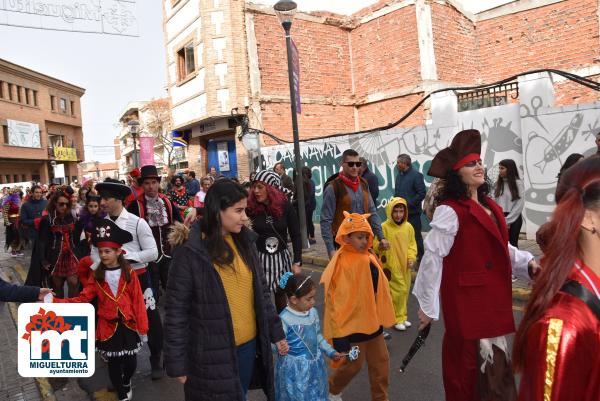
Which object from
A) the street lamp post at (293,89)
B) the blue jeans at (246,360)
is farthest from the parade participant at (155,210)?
the street lamp post at (293,89)

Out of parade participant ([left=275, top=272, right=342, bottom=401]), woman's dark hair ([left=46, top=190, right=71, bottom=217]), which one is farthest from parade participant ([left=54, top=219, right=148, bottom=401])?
woman's dark hair ([left=46, top=190, right=71, bottom=217])

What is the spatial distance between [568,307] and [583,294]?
0.06 meters

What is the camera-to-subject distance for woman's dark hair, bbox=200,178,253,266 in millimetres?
2766

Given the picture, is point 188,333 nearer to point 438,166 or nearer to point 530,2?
point 438,166

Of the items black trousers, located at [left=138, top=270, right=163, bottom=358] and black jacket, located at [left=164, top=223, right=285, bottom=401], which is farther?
black trousers, located at [left=138, top=270, right=163, bottom=358]

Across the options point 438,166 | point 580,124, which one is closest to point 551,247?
point 438,166

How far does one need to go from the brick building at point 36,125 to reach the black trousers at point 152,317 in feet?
128

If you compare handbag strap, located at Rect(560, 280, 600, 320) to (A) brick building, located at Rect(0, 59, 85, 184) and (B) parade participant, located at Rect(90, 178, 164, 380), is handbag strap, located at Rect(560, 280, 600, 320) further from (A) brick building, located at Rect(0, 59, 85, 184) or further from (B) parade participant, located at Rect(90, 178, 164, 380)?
(A) brick building, located at Rect(0, 59, 85, 184)

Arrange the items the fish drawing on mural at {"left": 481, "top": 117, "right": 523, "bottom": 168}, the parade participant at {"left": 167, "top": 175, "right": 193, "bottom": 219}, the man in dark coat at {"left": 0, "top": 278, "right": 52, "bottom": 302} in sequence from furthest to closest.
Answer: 1. the parade participant at {"left": 167, "top": 175, "right": 193, "bottom": 219}
2. the fish drawing on mural at {"left": 481, "top": 117, "right": 523, "bottom": 168}
3. the man in dark coat at {"left": 0, "top": 278, "right": 52, "bottom": 302}

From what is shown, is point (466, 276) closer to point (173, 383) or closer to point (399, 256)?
point (399, 256)

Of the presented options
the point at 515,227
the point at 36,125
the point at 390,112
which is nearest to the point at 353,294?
the point at 515,227

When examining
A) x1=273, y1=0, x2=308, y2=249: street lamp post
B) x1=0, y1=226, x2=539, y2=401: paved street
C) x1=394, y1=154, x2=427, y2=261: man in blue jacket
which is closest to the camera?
x1=0, y1=226, x2=539, y2=401: paved street

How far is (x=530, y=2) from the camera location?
1599cm

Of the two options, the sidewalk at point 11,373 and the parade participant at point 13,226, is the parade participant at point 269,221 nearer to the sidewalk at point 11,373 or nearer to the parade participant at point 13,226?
the sidewalk at point 11,373
